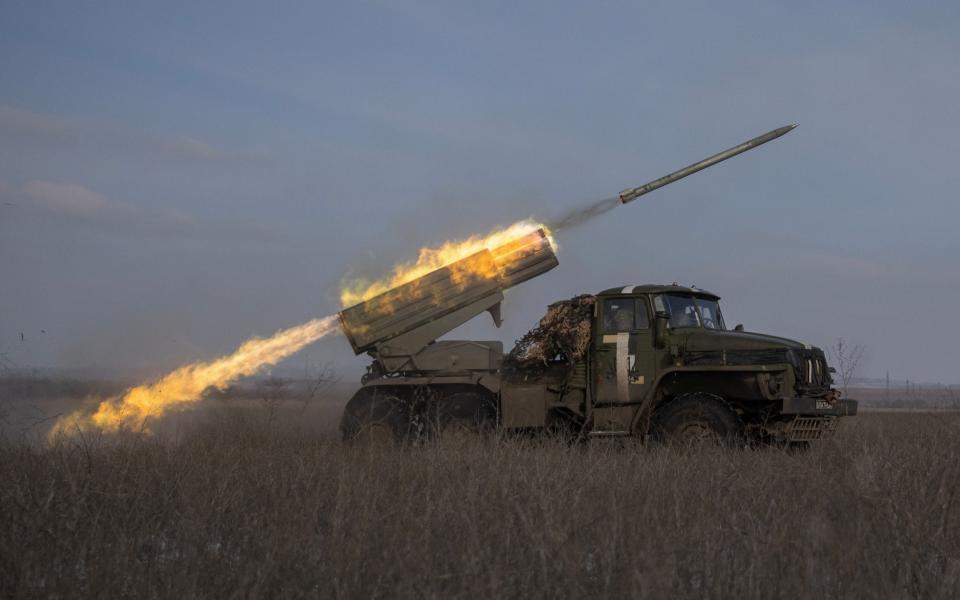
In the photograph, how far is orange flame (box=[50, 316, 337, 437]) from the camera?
15.4m

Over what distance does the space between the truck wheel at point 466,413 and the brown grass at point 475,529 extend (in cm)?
365

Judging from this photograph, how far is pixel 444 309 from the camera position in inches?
557

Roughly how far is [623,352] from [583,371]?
0.65m

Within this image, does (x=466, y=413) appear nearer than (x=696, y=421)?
No

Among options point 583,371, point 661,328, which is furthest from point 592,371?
point 661,328

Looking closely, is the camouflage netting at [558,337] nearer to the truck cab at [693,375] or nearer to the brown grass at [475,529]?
the truck cab at [693,375]

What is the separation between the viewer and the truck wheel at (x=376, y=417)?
14.0m

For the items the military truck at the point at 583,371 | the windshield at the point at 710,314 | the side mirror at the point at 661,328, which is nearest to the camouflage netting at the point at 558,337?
the military truck at the point at 583,371

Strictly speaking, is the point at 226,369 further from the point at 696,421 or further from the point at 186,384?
the point at 696,421

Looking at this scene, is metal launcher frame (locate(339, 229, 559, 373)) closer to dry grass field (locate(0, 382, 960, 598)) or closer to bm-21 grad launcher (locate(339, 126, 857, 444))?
bm-21 grad launcher (locate(339, 126, 857, 444))

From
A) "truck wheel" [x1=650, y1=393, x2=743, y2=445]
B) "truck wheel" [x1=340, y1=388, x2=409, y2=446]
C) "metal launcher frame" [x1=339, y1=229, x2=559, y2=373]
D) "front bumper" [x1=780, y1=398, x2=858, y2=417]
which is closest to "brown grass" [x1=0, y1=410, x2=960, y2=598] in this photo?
"truck wheel" [x1=650, y1=393, x2=743, y2=445]

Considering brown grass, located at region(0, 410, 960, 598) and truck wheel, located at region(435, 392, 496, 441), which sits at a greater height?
truck wheel, located at region(435, 392, 496, 441)

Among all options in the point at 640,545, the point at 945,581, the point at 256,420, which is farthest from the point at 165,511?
the point at 256,420

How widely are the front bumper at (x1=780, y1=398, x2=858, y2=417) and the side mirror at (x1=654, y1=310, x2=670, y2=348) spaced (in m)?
1.80
